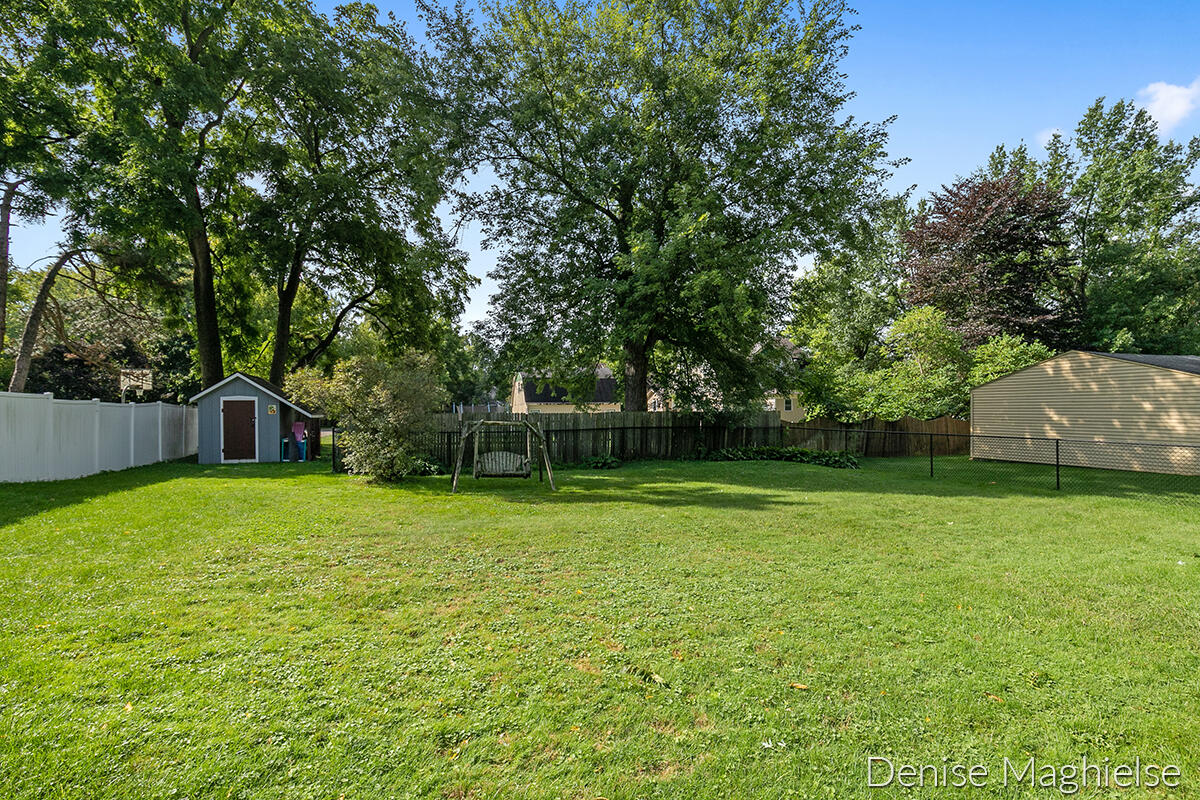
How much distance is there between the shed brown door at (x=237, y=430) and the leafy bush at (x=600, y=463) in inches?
403

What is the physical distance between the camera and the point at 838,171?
49.1ft

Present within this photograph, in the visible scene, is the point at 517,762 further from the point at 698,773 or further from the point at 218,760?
the point at 218,760

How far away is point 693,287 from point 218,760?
1254 cm

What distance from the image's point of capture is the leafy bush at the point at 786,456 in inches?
603

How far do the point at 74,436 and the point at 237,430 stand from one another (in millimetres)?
4522

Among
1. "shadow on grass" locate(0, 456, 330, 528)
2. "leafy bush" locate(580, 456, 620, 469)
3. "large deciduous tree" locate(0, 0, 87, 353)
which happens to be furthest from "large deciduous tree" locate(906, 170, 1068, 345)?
"large deciduous tree" locate(0, 0, 87, 353)

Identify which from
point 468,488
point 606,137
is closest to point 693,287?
point 606,137

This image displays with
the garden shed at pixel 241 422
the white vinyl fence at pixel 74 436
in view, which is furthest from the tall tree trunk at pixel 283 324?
the white vinyl fence at pixel 74 436

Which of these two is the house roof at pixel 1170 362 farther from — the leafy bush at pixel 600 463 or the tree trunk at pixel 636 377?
the leafy bush at pixel 600 463

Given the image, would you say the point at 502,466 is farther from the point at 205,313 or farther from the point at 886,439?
the point at 886,439

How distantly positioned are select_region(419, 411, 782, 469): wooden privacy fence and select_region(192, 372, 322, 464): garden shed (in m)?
6.22

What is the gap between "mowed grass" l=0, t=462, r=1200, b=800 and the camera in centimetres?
236

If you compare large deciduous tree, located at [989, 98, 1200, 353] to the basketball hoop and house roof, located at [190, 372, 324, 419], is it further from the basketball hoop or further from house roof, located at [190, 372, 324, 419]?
the basketball hoop

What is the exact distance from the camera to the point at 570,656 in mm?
3408
